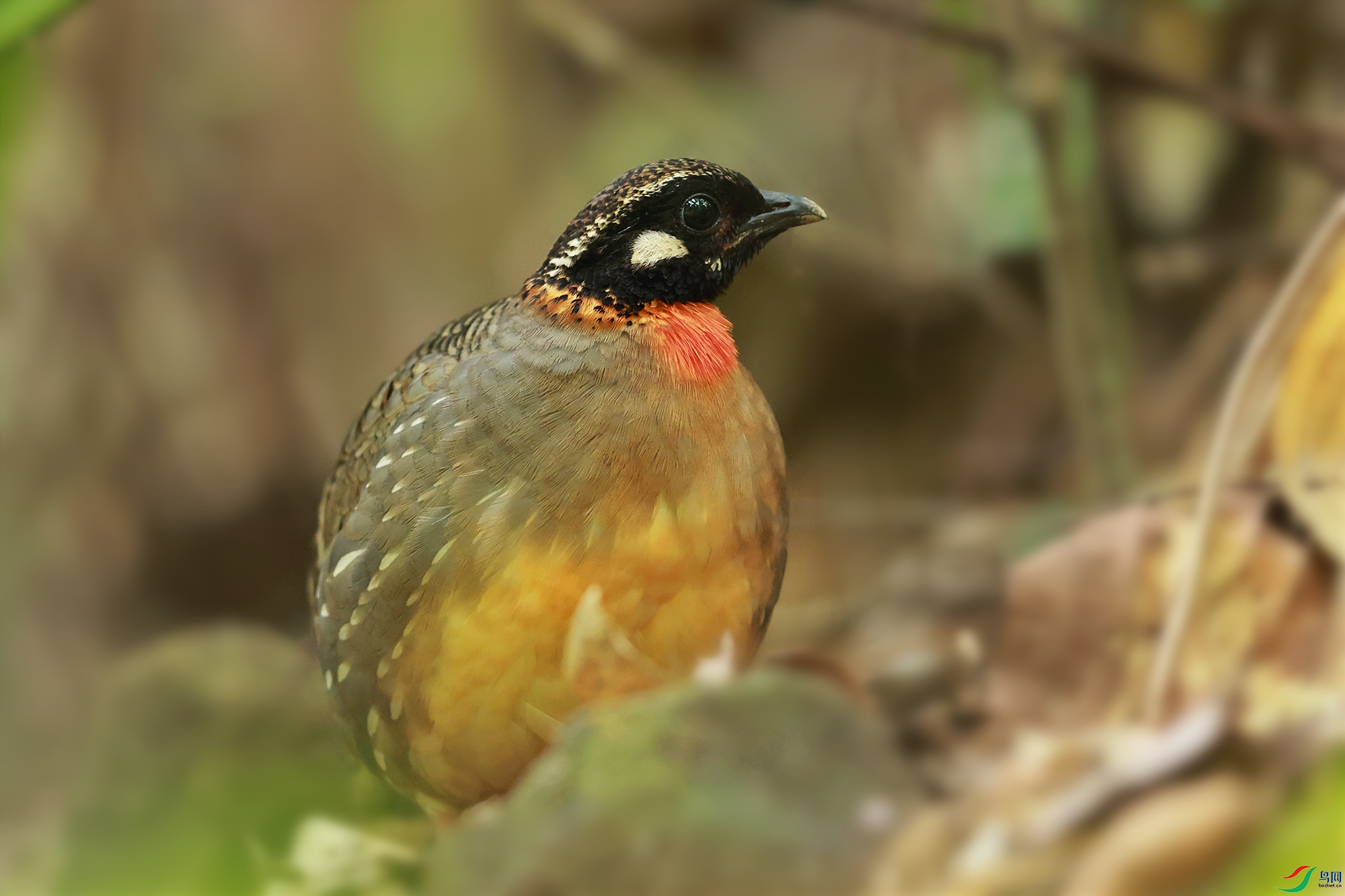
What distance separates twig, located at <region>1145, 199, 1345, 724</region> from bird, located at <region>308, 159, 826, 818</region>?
374 mm

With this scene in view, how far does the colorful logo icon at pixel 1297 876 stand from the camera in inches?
32.3

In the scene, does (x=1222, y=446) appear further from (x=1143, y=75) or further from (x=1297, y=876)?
(x=1143, y=75)

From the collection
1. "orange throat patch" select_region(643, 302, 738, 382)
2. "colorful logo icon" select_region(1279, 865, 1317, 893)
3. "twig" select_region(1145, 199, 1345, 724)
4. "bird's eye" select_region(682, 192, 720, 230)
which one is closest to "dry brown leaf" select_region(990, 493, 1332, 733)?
"twig" select_region(1145, 199, 1345, 724)

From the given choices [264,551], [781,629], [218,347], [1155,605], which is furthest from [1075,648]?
[218,347]

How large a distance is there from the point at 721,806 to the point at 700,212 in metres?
0.51

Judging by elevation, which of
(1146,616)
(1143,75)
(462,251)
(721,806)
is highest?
(1143,75)

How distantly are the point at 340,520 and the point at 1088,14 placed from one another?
182 cm

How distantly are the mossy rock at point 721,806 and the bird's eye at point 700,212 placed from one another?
1.37 feet

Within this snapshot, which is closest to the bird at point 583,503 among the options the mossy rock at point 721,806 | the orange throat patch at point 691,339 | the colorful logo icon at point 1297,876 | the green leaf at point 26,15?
the orange throat patch at point 691,339

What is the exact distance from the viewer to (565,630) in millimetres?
990

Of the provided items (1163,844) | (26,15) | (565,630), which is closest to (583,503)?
(565,630)

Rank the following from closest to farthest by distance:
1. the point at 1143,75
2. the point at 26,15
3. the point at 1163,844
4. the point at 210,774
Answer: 1. the point at 1163,844
2. the point at 210,774
3. the point at 26,15
4. the point at 1143,75

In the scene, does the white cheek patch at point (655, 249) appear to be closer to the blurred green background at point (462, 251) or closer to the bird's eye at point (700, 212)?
the bird's eye at point (700, 212)

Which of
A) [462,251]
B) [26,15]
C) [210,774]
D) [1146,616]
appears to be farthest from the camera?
[462,251]
